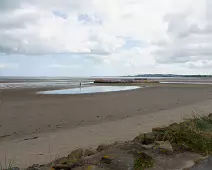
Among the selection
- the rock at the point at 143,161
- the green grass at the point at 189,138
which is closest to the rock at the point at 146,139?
the green grass at the point at 189,138

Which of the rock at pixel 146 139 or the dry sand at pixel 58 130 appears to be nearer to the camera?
the rock at pixel 146 139

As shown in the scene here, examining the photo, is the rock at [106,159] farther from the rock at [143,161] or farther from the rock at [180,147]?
the rock at [180,147]

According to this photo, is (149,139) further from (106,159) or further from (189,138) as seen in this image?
(106,159)

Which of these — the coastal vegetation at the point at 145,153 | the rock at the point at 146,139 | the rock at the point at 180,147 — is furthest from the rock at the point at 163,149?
the rock at the point at 146,139

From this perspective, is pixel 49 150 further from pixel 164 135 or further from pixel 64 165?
pixel 164 135

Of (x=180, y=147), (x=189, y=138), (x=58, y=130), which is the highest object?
(x=189, y=138)

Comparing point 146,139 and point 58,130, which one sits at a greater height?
point 146,139

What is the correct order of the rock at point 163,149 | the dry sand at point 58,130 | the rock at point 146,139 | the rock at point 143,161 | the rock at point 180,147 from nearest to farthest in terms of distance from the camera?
the rock at point 143,161 < the rock at point 163,149 < the rock at point 180,147 < the rock at point 146,139 < the dry sand at point 58,130

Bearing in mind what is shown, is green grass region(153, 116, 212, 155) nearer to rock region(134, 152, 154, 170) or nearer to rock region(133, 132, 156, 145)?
rock region(133, 132, 156, 145)

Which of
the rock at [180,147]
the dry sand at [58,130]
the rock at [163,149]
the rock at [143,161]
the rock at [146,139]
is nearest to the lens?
the rock at [143,161]

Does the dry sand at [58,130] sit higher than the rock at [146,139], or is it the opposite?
the rock at [146,139]

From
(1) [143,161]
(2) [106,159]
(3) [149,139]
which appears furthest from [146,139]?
(2) [106,159]

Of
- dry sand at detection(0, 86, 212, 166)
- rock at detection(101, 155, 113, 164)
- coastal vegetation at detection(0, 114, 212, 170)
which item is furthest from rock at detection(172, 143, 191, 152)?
dry sand at detection(0, 86, 212, 166)

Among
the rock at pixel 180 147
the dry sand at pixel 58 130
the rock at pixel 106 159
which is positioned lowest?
the dry sand at pixel 58 130
